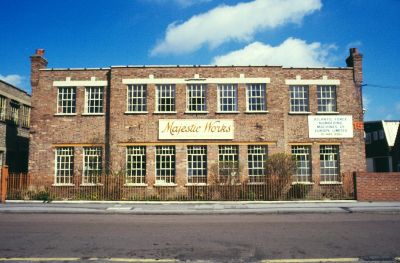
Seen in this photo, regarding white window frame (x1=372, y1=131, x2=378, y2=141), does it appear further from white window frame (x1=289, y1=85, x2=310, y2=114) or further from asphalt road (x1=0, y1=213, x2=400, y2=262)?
asphalt road (x1=0, y1=213, x2=400, y2=262)

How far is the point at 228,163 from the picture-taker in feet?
68.1

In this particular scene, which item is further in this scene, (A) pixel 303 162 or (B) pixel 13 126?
(B) pixel 13 126

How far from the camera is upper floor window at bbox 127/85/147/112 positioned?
21688 millimetres

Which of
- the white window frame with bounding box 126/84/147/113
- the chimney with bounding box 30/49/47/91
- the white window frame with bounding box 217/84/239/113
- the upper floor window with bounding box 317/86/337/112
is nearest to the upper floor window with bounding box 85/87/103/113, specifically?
the white window frame with bounding box 126/84/147/113

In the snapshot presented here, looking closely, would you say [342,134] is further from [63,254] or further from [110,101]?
[63,254]

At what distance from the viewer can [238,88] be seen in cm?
2172

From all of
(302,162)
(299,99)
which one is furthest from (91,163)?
(299,99)

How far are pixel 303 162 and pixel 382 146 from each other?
19.8 meters

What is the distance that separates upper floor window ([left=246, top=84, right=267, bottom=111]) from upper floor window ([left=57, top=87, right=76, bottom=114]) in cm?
1115

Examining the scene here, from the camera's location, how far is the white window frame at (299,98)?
22.1 metres

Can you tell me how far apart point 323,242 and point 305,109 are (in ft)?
48.7

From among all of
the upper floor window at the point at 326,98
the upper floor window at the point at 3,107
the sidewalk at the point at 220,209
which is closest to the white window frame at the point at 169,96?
the sidewalk at the point at 220,209

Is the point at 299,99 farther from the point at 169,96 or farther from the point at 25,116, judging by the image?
the point at 25,116

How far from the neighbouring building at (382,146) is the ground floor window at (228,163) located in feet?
66.4
